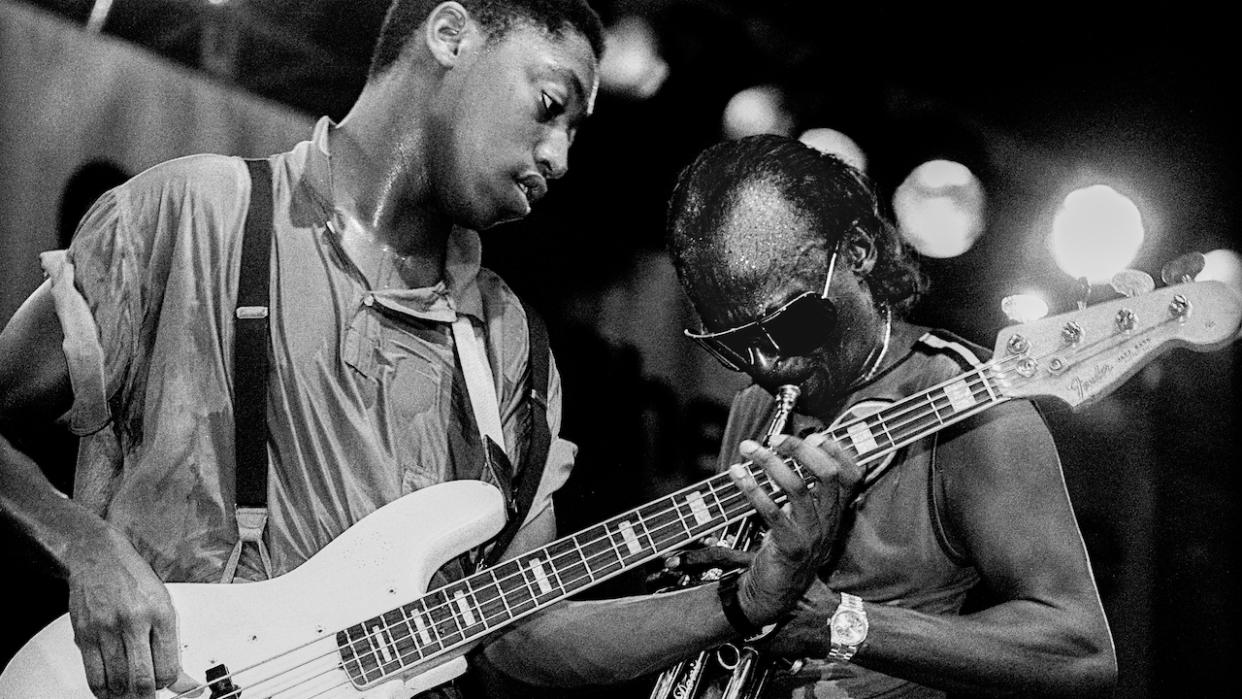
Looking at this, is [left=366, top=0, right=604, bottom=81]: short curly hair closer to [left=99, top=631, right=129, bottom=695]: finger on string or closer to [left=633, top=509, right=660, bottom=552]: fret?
[left=633, top=509, right=660, bottom=552]: fret

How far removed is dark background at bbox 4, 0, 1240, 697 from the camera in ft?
8.29

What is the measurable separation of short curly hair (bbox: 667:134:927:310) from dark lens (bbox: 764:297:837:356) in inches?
4.6

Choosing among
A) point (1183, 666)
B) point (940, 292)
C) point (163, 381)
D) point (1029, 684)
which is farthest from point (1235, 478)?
point (163, 381)

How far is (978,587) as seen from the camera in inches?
89.5

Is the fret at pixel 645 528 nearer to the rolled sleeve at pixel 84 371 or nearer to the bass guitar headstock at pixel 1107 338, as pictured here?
the bass guitar headstock at pixel 1107 338

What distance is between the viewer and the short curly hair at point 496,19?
2.33 meters

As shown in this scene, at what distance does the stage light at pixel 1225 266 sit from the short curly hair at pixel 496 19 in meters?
1.49

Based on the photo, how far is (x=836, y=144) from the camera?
9.12ft

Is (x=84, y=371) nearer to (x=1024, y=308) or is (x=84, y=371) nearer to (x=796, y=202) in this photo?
(x=796, y=202)

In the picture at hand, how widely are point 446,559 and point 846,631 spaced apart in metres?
0.67

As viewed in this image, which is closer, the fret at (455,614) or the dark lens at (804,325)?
the fret at (455,614)

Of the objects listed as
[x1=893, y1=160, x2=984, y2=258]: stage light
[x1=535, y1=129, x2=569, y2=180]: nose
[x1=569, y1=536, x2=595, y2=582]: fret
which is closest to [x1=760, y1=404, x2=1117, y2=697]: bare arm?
[x1=569, y1=536, x2=595, y2=582]: fret

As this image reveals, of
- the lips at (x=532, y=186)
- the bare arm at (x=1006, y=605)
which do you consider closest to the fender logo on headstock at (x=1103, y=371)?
the bare arm at (x=1006, y=605)

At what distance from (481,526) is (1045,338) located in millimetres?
1030
